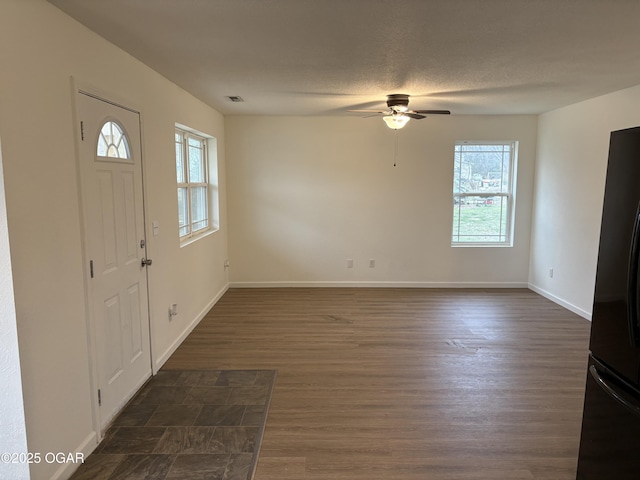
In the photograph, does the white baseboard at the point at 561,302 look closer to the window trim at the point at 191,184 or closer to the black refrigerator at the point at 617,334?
the black refrigerator at the point at 617,334

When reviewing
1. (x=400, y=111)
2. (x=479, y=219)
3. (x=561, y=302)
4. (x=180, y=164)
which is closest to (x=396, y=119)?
(x=400, y=111)

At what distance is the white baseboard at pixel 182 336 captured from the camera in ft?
11.1

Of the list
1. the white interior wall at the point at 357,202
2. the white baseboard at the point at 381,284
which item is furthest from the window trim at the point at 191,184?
the white baseboard at the point at 381,284

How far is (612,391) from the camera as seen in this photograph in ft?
5.65

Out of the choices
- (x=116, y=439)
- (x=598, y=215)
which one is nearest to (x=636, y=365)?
(x=116, y=439)

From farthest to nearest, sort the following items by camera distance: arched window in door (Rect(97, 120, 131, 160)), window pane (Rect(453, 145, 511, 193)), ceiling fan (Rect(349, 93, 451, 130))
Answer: window pane (Rect(453, 145, 511, 193)), ceiling fan (Rect(349, 93, 451, 130)), arched window in door (Rect(97, 120, 131, 160))

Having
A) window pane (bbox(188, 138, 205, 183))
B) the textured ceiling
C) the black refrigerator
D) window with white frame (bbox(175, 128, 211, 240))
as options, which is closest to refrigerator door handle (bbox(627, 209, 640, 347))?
the black refrigerator

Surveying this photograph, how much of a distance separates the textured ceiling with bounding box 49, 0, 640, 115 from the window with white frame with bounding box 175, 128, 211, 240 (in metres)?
0.78

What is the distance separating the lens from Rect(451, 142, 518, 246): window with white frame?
5801mm

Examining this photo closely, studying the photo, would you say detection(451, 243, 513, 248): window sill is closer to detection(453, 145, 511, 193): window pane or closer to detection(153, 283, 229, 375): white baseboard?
detection(453, 145, 511, 193): window pane

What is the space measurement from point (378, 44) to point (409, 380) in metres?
2.46

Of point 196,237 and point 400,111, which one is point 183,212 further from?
point 400,111

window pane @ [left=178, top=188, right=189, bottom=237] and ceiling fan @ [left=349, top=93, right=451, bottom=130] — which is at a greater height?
ceiling fan @ [left=349, top=93, right=451, bottom=130]

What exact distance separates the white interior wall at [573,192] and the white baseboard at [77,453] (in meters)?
4.83
